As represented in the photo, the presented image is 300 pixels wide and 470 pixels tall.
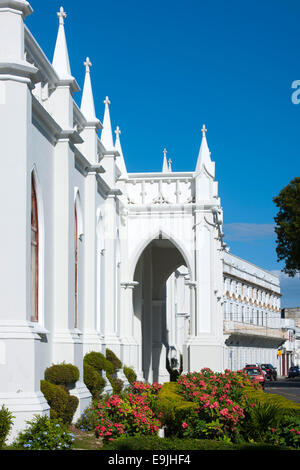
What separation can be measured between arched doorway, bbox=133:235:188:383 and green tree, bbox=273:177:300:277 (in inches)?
234

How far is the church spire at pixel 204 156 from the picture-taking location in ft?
97.9

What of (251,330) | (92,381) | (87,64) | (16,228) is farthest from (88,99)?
(251,330)

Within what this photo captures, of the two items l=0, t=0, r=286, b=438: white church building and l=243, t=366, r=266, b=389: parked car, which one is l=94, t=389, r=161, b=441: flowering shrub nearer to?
l=0, t=0, r=286, b=438: white church building

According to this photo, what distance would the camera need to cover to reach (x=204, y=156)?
99.1 ft

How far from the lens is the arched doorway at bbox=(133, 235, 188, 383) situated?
3528 centimetres

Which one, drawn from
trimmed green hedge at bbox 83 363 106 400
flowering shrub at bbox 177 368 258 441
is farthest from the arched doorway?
flowering shrub at bbox 177 368 258 441

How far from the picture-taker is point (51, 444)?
10.7 meters

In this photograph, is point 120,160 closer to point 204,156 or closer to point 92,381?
point 204,156

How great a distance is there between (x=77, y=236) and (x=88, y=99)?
15.2 ft

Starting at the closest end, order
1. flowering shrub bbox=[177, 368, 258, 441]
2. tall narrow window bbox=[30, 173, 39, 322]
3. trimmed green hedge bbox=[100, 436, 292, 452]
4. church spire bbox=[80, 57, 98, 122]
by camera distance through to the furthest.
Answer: trimmed green hedge bbox=[100, 436, 292, 452]
flowering shrub bbox=[177, 368, 258, 441]
tall narrow window bbox=[30, 173, 39, 322]
church spire bbox=[80, 57, 98, 122]

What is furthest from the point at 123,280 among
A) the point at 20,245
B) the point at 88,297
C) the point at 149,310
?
the point at 20,245

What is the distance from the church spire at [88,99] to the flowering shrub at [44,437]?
12.2 metres

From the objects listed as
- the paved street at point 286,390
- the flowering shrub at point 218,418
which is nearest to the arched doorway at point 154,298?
the paved street at point 286,390
